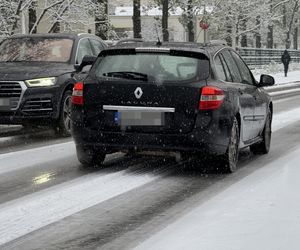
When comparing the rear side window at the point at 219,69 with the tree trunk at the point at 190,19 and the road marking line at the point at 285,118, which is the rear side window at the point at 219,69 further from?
the tree trunk at the point at 190,19

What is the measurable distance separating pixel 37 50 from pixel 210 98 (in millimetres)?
5325

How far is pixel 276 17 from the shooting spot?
172 feet

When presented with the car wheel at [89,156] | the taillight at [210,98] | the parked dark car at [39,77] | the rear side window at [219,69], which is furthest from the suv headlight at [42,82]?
the taillight at [210,98]

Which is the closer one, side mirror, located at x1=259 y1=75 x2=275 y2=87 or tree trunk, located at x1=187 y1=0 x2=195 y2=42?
side mirror, located at x1=259 y1=75 x2=275 y2=87

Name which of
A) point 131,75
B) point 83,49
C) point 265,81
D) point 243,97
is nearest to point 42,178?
point 131,75

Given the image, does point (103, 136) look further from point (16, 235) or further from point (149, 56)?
point (16, 235)

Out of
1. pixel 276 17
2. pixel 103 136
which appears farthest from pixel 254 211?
pixel 276 17

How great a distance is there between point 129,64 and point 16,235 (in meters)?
3.13

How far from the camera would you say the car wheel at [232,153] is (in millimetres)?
7617

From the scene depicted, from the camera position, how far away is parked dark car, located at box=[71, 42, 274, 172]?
7207 mm

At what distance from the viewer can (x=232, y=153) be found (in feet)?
25.5

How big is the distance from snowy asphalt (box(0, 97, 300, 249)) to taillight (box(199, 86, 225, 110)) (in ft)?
2.62

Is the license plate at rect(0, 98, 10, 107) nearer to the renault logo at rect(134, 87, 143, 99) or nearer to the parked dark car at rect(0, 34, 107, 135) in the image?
the parked dark car at rect(0, 34, 107, 135)

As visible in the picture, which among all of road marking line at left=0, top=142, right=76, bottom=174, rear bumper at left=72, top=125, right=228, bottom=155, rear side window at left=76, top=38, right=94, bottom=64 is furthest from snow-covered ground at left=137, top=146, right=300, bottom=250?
rear side window at left=76, top=38, right=94, bottom=64
